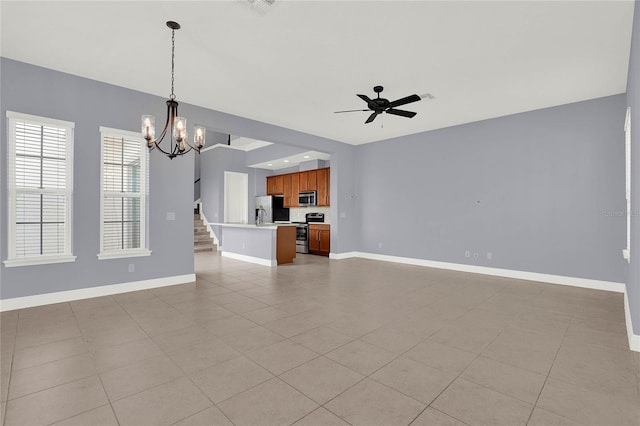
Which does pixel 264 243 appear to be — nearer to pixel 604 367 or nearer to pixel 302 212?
pixel 302 212

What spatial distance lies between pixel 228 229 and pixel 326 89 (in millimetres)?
4884

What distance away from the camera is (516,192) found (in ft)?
18.4

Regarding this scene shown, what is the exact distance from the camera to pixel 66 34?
10.6 ft

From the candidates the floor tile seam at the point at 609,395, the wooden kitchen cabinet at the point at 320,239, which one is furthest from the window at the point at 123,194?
the floor tile seam at the point at 609,395

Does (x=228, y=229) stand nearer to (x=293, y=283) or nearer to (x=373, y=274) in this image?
(x=293, y=283)

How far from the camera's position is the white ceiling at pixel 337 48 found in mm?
2832

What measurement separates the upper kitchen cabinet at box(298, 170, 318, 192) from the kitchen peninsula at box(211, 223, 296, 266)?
6.75 ft

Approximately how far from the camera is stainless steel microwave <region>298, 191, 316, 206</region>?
348 inches

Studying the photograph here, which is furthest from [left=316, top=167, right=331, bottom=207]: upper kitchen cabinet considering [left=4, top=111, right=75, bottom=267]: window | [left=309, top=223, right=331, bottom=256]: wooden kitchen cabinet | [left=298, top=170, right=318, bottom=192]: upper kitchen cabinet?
[left=4, top=111, right=75, bottom=267]: window

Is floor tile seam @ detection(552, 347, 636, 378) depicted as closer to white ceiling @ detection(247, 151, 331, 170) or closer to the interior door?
white ceiling @ detection(247, 151, 331, 170)

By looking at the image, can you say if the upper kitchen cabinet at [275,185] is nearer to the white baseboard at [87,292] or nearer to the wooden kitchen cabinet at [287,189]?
the wooden kitchen cabinet at [287,189]

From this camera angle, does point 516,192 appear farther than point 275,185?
No

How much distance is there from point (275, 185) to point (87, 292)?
667cm

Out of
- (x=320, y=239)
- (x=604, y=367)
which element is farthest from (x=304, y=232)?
(x=604, y=367)
